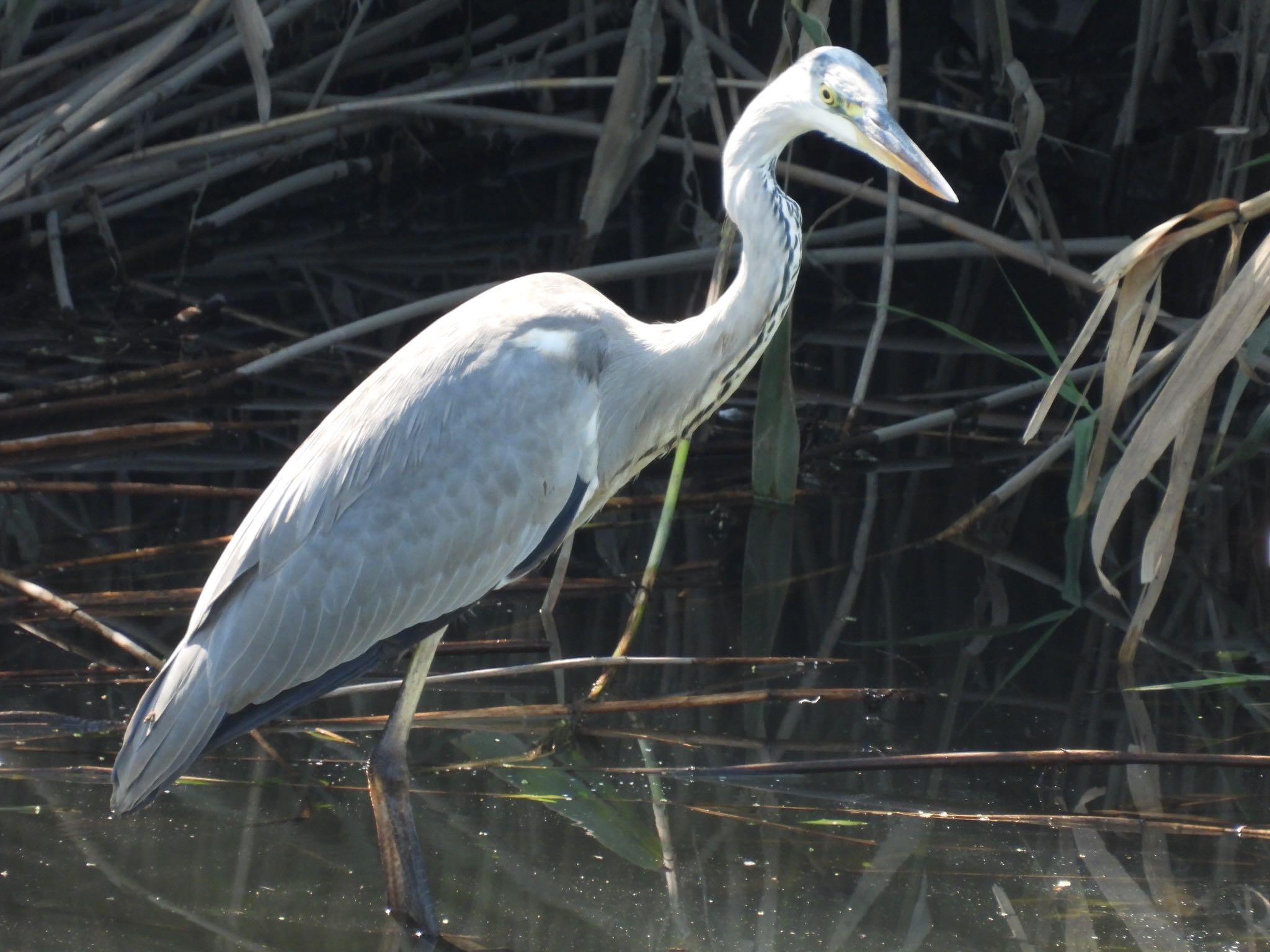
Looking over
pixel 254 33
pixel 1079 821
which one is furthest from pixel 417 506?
pixel 254 33

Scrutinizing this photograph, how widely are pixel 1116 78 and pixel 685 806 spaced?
25.8 feet

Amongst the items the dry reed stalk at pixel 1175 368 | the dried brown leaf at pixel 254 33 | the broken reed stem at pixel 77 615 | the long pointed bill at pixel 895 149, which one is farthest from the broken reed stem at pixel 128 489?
the dry reed stalk at pixel 1175 368

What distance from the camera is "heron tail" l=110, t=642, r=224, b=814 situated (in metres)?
3.18

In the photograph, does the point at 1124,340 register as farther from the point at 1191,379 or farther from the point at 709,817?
the point at 709,817

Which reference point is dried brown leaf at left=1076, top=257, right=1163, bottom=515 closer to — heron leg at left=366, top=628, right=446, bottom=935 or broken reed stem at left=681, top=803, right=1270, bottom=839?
broken reed stem at left=681, top=803, right=1270, bottom=839

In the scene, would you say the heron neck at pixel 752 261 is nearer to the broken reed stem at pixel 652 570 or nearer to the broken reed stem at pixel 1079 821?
the broken reed stem at pixel 652 570

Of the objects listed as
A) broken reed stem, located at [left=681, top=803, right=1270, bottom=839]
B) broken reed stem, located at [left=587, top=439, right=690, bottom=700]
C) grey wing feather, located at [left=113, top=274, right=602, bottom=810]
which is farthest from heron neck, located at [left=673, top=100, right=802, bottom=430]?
broken reed stem, located at [left=681, top=803, right=1270, bottom=839]

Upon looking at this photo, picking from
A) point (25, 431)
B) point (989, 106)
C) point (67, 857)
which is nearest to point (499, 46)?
point (989, 106)

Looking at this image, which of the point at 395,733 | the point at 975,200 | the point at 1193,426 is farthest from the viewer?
the point at 975,200

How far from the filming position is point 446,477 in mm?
3502

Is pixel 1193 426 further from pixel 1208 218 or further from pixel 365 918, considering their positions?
pixel 365 918

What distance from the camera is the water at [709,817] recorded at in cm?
310

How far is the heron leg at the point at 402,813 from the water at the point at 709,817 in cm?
6

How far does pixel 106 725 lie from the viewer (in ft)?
12.6
